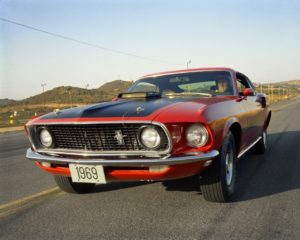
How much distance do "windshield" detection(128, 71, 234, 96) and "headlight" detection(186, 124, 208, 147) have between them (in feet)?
4.37

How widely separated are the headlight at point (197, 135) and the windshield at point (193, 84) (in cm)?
133

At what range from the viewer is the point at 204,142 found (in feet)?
10.7

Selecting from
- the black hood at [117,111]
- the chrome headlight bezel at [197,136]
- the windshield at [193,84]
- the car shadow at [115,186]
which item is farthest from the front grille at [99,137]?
the windshield at [193,84]

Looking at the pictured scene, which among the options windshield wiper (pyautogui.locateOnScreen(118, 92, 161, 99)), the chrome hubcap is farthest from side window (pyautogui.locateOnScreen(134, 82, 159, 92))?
the chrome hubcap

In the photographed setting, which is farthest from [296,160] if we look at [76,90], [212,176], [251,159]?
[76,90]

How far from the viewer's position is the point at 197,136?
327 cm

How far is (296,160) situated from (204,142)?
3231 mm

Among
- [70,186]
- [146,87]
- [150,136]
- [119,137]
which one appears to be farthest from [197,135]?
[146,87]

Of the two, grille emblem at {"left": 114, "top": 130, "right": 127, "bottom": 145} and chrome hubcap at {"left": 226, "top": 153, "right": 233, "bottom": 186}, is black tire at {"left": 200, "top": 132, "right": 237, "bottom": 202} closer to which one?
chrome hubcap at {"left": 226, "top": 153, "right": 233, "bottom": 186}

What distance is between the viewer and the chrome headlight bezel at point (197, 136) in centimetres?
325

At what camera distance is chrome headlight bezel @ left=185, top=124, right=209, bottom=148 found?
3247 millimetres

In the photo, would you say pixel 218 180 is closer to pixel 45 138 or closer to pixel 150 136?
pixel 150 136

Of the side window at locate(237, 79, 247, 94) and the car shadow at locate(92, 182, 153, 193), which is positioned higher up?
the side window at locate(237, 79, 247, 94)

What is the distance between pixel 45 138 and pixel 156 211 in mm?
1453
